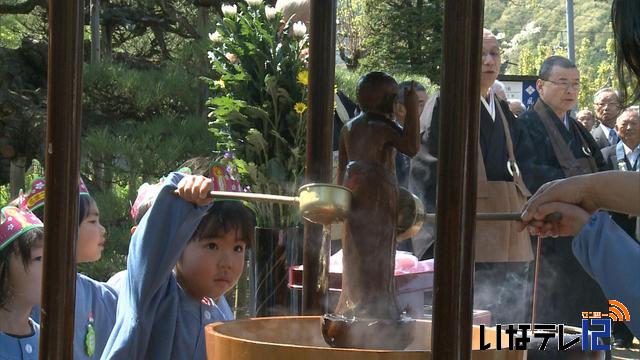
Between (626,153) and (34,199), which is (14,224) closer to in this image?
(34,199)

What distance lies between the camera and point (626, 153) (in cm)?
520

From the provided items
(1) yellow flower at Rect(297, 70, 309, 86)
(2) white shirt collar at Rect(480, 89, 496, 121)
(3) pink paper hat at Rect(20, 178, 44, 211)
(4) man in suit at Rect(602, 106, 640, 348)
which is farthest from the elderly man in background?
(3) pink paper hat at Rect(20, 178, 44, 211)

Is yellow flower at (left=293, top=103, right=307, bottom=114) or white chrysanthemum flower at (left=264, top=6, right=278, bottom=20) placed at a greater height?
white chrysanthemum flower at (left=264, top=6, right=278, bottom=20)

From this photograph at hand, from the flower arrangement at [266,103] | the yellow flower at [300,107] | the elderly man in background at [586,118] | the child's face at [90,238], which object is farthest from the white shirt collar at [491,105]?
the elderly man in background at [586,118]

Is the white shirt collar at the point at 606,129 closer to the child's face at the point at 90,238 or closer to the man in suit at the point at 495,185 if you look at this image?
the man in suit at the point at 495,185

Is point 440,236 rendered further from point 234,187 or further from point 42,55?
point 42,55

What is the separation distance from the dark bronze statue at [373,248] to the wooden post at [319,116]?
0.98 ft

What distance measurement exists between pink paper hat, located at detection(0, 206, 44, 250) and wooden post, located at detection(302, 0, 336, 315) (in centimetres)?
93

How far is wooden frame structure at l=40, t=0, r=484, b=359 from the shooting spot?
1011 mm

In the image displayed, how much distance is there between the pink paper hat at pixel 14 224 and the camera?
7.54ft

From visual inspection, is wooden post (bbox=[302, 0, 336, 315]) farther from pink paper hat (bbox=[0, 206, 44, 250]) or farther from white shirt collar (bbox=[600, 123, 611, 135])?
white shirt collar (bbox=[600, 123, 611, 135])

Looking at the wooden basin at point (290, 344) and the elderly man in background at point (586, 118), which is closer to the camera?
the wooden basin at point (290, 344)


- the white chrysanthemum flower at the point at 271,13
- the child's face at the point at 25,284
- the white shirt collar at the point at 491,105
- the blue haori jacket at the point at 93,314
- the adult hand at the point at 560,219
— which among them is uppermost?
the white chrysanthemum flower at the point at 271,13

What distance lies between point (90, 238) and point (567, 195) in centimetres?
136
